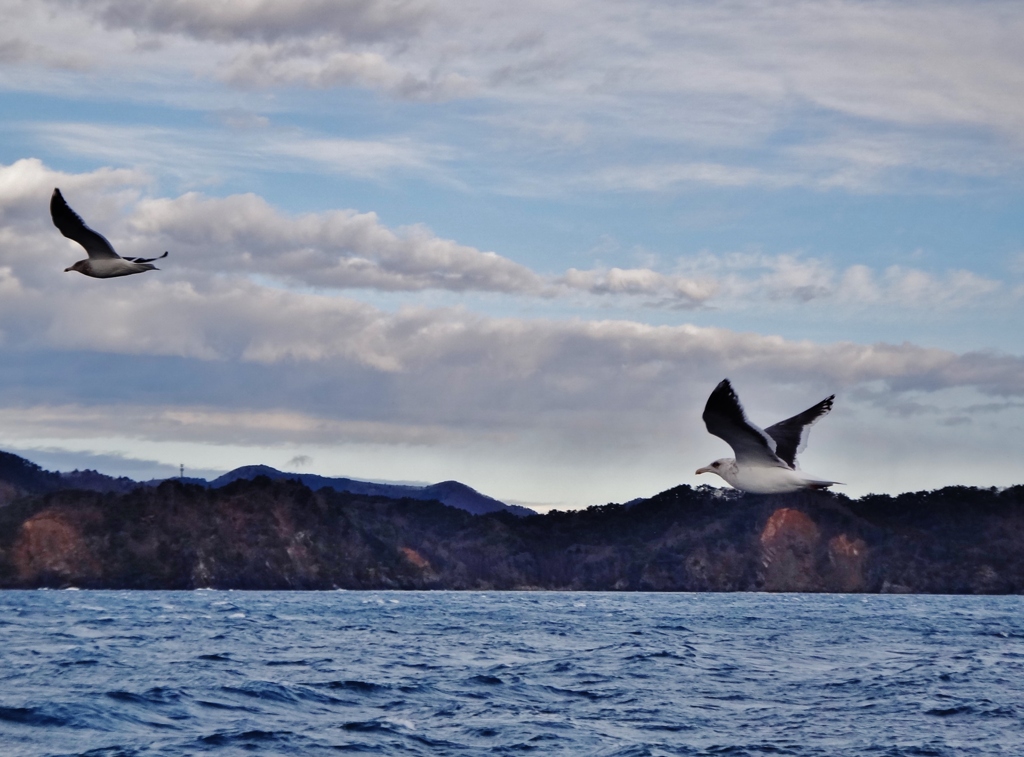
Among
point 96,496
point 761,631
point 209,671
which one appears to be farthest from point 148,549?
point 209,671

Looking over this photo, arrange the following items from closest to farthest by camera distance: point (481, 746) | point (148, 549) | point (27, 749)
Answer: point (27, 749) < point (481, 746) < point (148, 549)

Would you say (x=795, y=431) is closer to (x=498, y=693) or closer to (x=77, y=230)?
(x=77, y=230)

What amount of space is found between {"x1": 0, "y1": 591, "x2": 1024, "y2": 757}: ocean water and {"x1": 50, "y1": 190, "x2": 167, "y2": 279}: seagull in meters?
10.6

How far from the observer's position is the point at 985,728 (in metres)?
30.5

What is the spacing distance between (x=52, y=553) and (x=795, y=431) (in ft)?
602

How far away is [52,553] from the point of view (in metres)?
184

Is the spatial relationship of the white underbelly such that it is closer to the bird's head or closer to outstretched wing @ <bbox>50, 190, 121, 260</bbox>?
the bird's head

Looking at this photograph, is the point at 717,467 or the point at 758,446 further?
the point at 717,467

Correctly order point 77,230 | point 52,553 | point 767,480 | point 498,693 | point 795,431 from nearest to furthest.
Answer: point 767,480
point 795,431
point 77,230
point 498,693
point 52,553

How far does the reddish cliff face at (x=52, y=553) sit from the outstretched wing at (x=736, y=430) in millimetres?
179271

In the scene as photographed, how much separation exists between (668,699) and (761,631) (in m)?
38.4

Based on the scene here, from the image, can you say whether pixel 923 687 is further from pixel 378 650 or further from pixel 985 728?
pixel 378 650

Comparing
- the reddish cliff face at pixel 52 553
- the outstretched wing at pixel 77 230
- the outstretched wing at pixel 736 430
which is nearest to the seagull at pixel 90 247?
the outstretched wing at pixel 77 230


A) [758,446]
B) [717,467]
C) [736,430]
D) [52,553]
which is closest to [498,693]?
[717,467]
